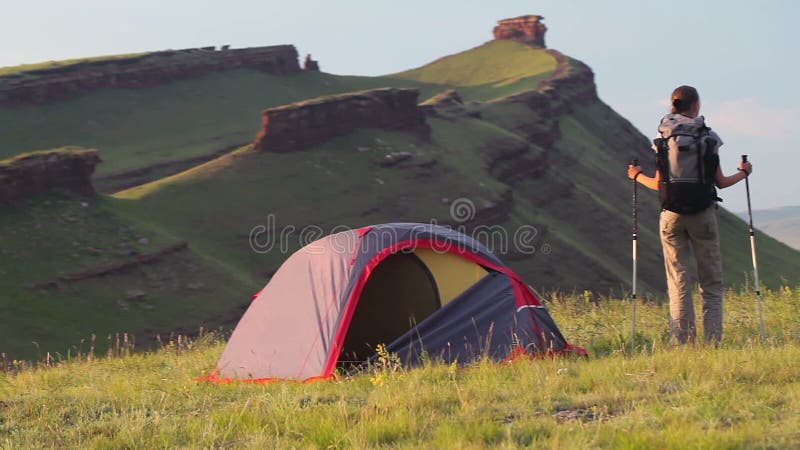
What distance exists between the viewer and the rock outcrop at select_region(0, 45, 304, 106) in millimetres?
98938

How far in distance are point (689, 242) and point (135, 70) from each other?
105565mm

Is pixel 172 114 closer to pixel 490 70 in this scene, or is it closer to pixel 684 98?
pixel 490 70

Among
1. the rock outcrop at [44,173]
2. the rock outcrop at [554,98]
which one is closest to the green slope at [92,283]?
the rock outcrop at [44,173]

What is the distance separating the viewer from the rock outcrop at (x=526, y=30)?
147500 mm

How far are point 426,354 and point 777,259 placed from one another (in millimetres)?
85376

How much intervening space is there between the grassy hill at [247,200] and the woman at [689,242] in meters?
1.92

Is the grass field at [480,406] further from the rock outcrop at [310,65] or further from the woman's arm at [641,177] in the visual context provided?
the rock outcrop at [310,65]

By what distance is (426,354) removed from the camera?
953 cm

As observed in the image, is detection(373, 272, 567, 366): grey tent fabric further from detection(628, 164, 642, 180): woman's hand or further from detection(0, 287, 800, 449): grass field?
detection(628, 164, 642, 180): woman's hand

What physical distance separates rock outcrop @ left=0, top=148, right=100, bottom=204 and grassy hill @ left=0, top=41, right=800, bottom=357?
0.86 metres

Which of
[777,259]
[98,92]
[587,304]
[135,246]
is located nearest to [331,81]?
[98,92]

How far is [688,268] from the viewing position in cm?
899

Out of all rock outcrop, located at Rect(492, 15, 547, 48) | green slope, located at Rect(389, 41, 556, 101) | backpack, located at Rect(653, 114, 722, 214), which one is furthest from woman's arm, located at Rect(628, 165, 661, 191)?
rock outcrop, located at Rect(492, 15, 547, 48)

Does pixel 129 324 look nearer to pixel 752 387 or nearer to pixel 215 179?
pixel 215 179
